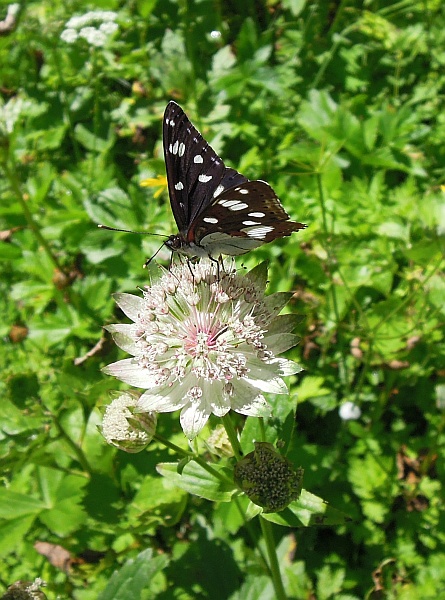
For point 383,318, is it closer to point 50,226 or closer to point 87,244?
point 87,244

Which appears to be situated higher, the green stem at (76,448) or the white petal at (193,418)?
the white petal at (193,418)

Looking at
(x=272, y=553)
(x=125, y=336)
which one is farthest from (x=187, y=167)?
(x=272, y=553)

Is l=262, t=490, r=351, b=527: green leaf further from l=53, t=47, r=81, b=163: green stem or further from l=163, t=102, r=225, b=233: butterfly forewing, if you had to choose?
l=53, t=47, r=81, b=163: green stem

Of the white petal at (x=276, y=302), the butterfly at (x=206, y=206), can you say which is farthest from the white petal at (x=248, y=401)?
the butterfly at (x=206, y=206)

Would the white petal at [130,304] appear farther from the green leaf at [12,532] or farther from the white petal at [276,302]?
the green leaf at [12,532]

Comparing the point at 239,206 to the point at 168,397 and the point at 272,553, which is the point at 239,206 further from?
the point at 272,553

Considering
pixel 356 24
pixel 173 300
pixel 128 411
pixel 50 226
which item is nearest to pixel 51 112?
pixel 50 226
